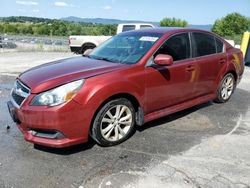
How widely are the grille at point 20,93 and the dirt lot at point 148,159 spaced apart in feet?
2.24

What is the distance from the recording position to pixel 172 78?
507 cm

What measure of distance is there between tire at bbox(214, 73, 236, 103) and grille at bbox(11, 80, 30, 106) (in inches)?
152

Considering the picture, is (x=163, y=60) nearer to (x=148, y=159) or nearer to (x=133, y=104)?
(x=133, y=104)

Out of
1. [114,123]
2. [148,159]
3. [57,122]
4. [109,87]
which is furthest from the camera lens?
[114,123]

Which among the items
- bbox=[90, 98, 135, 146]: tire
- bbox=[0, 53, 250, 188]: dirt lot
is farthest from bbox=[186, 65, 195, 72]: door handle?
bbox=[90, 98, 135, 146]: tire

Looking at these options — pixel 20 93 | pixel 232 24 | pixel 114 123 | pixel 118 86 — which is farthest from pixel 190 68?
pixel 232 24

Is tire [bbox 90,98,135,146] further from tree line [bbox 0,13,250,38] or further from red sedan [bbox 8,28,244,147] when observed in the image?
tree line [bbox 0,13,250,38]

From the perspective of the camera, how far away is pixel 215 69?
6.05 m

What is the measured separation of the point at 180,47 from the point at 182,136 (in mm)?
1515

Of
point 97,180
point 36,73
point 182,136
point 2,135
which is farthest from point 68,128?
point 182,136

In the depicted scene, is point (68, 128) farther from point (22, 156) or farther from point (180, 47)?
point (180, 47)

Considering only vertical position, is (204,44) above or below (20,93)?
above

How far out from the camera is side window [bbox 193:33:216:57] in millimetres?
5711

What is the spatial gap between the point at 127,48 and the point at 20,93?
1862 millimetres
